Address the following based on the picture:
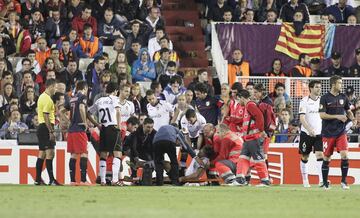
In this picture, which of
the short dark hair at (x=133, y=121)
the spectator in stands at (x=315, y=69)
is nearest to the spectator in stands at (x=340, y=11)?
the spectator in stands at (x=315, y=69)

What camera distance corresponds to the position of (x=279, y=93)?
31078 mm

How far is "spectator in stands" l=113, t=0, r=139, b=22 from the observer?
34103mm

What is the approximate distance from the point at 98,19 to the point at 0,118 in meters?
4.96

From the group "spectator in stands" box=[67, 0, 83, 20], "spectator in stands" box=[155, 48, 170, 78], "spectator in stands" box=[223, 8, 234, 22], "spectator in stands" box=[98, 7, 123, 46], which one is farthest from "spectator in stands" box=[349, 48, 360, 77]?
"spectator in stands" box=[67, 0, 83, 20]

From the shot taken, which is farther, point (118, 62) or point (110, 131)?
point (118, 62)

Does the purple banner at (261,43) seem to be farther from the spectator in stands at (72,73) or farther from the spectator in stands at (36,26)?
the spectator in stands at (36,26)

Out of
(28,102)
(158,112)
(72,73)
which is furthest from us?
(72,73)

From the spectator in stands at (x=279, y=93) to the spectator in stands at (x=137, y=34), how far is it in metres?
3.99

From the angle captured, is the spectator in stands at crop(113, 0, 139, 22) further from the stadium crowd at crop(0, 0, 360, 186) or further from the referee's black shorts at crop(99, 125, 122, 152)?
the referee's black shorts at crop(99, 125, 122, 152)

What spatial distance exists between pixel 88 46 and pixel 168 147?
6897 millimetres

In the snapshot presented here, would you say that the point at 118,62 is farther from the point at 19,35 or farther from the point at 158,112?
the point at 19,35

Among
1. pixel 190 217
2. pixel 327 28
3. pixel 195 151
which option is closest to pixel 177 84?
pixel 195 151

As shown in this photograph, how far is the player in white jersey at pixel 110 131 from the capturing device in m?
26.2

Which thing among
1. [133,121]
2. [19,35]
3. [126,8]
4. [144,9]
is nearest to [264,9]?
[144,9]
